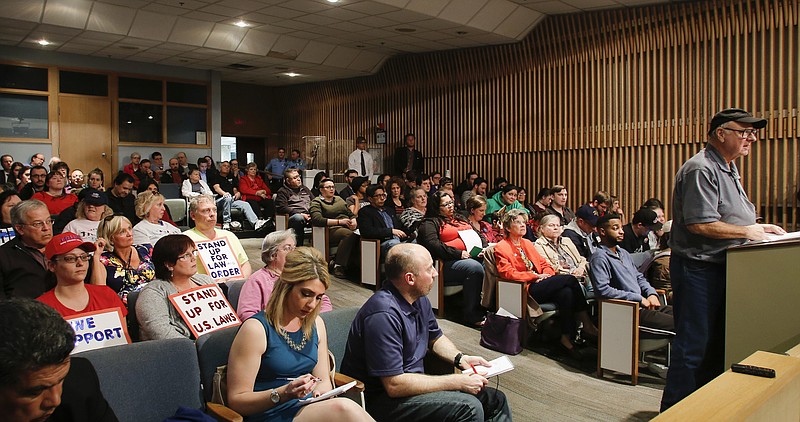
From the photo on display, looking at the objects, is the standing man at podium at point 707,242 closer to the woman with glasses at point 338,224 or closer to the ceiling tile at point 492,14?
the woman with glasses at point 338,224

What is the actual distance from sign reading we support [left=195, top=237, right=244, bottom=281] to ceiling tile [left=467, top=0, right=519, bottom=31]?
590 cm

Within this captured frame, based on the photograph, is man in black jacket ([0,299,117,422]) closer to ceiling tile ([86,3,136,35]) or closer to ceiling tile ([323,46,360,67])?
ceiling tile ([86,3,136,35])

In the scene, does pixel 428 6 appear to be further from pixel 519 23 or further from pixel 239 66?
pixel 239 66

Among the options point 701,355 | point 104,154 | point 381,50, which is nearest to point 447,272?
point 701,355

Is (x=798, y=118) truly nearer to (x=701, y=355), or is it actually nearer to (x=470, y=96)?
(x=470, y=96)

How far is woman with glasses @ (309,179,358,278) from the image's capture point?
22.4 feet

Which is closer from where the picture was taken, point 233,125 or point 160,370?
point 160,370

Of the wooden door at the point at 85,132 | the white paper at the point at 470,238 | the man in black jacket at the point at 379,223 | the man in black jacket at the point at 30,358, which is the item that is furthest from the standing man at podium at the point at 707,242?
the wooden door at the point at 85,132

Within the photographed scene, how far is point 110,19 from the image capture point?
9031 mm

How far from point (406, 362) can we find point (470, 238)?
3401 millimetres

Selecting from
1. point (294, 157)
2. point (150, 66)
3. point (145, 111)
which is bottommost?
point (294, 157)

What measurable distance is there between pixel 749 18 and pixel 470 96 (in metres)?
4.51

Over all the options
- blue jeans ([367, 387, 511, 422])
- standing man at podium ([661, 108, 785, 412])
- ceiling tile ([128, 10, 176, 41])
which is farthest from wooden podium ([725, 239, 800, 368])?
ceiling tile ([128, 10, 176, 41])

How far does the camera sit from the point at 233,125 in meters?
14.8
